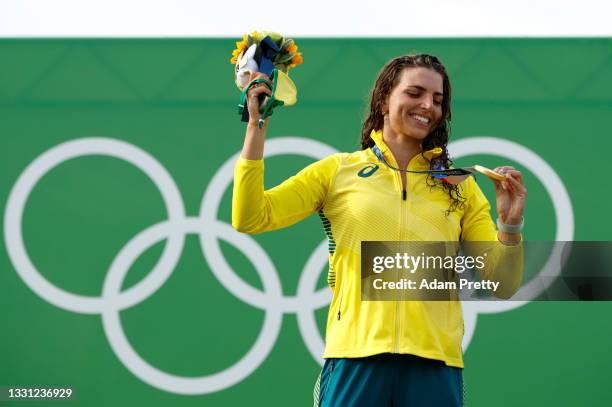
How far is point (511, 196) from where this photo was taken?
2.76m

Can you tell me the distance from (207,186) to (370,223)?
2.67 m

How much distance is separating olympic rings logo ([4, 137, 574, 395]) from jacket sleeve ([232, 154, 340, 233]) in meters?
2.39

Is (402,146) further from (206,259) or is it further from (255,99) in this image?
(206,259)

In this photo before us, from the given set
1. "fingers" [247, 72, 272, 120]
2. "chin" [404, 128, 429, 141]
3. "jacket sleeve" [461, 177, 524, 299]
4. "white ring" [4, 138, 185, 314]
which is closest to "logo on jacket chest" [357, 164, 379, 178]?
"chin" [404, 128, 429, 141]

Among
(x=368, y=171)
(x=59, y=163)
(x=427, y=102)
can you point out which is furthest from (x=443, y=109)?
(x=59, y=163)

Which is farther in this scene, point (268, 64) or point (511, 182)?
point (268, 64)

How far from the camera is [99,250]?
5324 millimetres

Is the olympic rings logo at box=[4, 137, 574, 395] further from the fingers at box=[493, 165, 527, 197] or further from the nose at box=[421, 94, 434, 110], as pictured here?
the fingers at box=[493, 165, 527, 197]

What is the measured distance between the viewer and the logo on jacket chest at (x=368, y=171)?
2.91 m

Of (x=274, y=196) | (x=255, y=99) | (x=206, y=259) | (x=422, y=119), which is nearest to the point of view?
(x=255, y=99)

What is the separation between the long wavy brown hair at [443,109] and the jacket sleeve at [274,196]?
21 cm

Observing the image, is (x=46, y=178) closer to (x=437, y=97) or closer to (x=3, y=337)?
(x=3, y=337)

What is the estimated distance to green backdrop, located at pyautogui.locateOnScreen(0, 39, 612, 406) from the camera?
5215mm

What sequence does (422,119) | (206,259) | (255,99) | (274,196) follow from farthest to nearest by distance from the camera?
1. (206,259)
2. (422,119)
3. (274,196)
4. (255,99)
